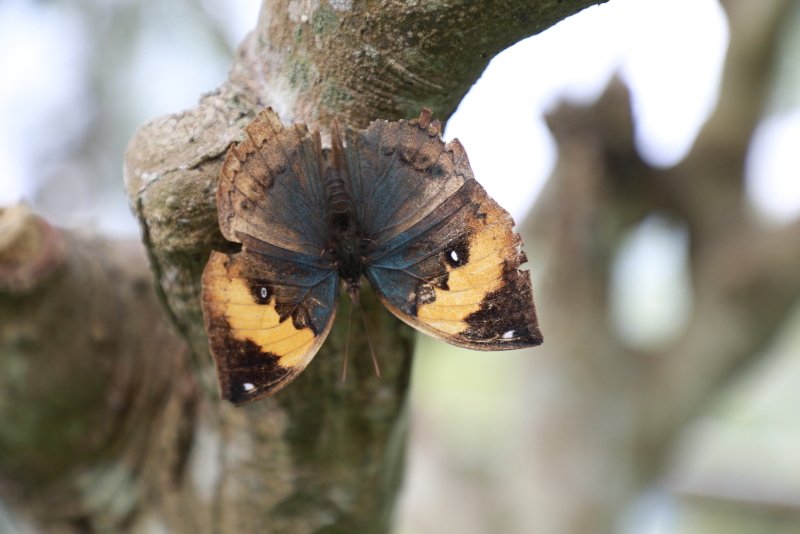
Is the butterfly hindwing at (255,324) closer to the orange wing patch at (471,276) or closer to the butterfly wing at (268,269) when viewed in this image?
the butterfly wing at (268,269)

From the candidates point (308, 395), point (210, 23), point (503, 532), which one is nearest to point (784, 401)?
point (503, 532)

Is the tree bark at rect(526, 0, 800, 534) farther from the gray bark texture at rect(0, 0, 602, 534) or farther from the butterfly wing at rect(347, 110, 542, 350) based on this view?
the butterfly wing at rect(347, 110, 542, 350)

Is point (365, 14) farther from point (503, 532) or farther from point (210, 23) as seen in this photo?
point (210, 23)

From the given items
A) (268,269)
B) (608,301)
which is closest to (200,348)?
(268,269)

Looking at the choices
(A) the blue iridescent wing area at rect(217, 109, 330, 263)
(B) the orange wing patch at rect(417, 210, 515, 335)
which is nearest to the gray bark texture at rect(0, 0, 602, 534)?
(A) the blue iridescent wing area at rect(217, 109, 330, 263)

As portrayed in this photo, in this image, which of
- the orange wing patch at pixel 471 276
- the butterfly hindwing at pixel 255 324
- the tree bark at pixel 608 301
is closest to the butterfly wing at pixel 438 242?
the orange wing patch at pixel 471 276
